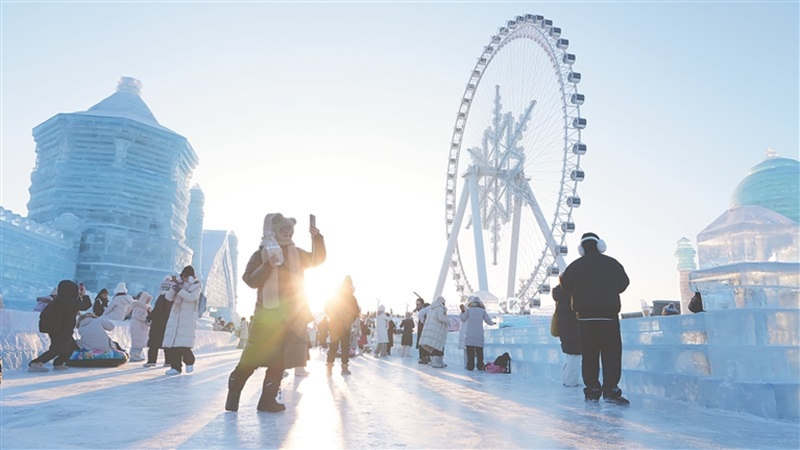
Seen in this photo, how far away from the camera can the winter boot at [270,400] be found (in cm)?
396

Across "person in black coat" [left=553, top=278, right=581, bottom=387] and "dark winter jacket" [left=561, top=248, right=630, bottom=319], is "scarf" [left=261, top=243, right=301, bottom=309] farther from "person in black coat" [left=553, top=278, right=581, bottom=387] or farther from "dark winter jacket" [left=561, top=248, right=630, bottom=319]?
"person in black coat" [left=553, top=278, right=581, bottom=387]

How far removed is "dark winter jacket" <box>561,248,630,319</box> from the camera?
5059mm

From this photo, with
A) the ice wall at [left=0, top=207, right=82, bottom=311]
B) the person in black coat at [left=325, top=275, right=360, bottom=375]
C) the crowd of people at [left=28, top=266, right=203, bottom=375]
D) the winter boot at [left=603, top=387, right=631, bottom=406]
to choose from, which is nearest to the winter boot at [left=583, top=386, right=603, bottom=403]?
the winter boot at [left=603, top=387, right=631, bottom=406]

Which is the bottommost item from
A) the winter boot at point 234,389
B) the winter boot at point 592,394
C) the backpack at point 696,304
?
the winter boot at point 592,394

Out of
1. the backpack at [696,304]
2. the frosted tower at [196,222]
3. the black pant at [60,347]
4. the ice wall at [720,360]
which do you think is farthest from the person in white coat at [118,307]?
the frosted tower at [196,222]

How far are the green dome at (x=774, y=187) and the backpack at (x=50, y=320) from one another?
5277cm

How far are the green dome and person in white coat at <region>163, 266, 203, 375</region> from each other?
5129 centimetres

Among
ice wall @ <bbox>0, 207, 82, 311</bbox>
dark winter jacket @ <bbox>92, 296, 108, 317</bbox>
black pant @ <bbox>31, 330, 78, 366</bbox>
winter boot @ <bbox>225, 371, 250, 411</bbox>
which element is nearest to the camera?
winter boot @ <bbox>225, 371, 250, 411</bbox>

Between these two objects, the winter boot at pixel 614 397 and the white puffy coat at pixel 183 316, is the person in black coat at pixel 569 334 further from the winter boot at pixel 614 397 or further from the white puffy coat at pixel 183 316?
the white puffy coat at pixel 183 316

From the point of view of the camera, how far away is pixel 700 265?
511cm

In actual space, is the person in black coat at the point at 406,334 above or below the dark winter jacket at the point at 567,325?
below

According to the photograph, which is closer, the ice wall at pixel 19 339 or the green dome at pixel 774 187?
the ice wall at pixel 19 339

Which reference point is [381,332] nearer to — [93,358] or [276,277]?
[93,358]

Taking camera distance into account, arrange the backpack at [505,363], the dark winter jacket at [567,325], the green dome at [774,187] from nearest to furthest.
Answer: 1. the dark winter jacket at [567,325]
2. the backpack at [505,363]
3. the green dome at [774,187]
